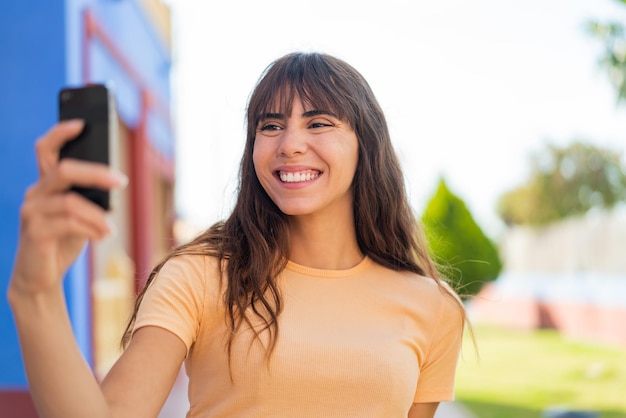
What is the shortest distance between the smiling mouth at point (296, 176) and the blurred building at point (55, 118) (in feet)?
8.70

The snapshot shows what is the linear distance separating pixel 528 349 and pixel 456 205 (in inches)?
154

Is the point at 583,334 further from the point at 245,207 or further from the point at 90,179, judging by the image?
the point at 90,179

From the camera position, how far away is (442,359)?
2611 millimetres

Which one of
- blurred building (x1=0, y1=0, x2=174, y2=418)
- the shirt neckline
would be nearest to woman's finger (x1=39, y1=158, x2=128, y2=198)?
the shirt neckline

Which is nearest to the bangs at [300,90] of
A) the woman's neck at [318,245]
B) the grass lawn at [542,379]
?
the woman's neck at [318,245]

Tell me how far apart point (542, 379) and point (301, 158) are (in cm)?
951

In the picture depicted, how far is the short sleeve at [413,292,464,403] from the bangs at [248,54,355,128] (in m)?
0.65

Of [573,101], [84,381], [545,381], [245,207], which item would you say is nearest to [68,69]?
[245,207]

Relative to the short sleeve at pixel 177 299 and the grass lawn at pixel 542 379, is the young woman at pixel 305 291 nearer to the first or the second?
the short sleeve at pixel 177 299

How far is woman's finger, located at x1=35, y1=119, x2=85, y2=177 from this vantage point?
120 cm

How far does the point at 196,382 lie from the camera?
226 centimetres

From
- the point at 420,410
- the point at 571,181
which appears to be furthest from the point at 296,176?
the point at 571,181

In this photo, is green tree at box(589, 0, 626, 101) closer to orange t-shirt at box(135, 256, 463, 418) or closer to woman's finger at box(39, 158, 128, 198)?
orange t-shirt at box(135, 256, 463, 418)

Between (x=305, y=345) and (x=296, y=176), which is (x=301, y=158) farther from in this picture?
(x=305, y=345)
